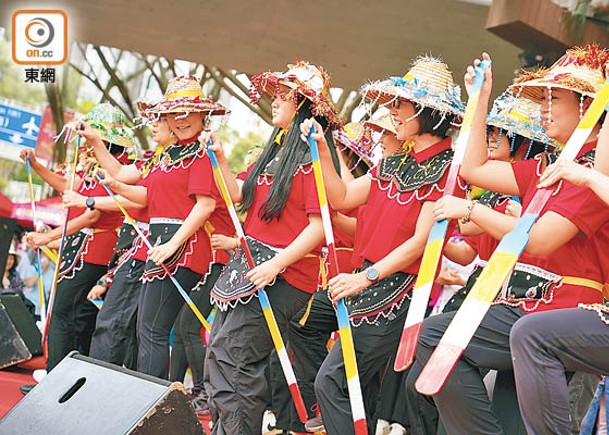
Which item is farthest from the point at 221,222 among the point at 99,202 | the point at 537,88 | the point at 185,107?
the point at 537,88

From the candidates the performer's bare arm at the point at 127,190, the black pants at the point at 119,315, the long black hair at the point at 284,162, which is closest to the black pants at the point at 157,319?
the black pants at the point at 119,315

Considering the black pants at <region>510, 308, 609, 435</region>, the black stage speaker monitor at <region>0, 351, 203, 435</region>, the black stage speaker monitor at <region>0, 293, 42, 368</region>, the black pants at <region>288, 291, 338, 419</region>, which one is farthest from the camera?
the black stage speaker monitor at <region>0, 293, 42, 368</region>

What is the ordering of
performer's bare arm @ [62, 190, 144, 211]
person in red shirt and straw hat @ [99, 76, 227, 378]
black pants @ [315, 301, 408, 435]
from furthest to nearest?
performer's bare arm @ [62, 190, 144, 211]
person in red shirt and straw hat @ [99, 76, 227, 378]
black pants @ [315, 301, 408, 435]

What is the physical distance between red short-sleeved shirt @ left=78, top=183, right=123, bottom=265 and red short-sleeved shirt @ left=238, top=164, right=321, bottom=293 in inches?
67.5

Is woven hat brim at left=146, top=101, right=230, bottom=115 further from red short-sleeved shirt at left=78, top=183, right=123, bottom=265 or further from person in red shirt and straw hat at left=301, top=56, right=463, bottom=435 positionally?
person in red shirt and straw hat at left=301, top=56, right=463, bottom=435

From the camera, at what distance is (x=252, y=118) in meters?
12.8

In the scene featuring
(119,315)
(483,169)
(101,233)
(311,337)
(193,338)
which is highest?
(483,169)

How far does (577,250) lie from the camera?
103 inches

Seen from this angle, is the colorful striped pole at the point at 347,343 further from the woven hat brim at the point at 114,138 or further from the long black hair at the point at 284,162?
the woven hat brim at the point at 114,138

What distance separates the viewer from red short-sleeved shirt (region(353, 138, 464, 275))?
318cm

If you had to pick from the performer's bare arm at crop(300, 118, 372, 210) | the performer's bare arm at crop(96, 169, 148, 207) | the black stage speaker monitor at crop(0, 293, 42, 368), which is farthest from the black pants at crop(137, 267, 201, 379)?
the black stage speaker monitor at crop(0, 293, 42, 368)

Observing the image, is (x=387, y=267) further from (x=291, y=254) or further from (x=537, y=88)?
(x=537, y=88)

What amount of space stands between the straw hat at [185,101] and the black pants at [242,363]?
122 centimetres

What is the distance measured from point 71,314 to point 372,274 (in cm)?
240
